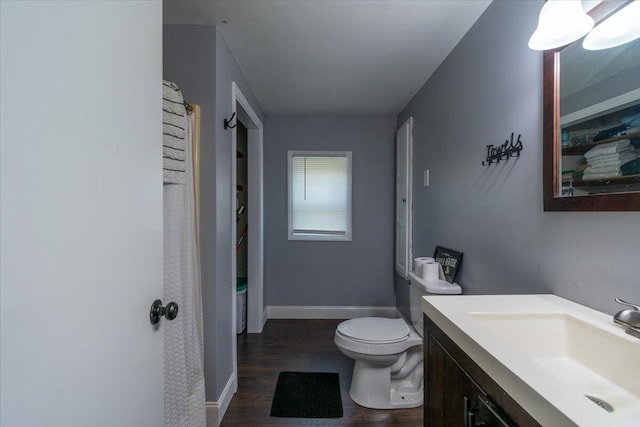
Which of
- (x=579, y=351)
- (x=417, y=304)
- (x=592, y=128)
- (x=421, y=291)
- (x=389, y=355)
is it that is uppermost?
(x=592, y=128)

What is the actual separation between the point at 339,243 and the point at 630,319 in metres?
2.73

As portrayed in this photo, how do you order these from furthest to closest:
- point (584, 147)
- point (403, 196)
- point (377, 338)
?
point (403, 196) → point (377, 338) → point (584, 147)

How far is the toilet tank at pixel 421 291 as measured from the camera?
1791 millimetres

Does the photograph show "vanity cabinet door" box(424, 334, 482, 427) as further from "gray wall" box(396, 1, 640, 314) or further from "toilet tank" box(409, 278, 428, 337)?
"toilet tank" box(409, 278, 428, 337)

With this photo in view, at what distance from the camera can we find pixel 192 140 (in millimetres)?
1681

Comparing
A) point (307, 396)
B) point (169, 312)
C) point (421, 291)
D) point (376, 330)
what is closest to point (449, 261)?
point (421, 291)

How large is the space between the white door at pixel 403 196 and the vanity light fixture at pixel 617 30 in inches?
73.3

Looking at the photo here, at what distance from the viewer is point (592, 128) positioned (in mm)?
984

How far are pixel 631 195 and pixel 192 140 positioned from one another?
179cm

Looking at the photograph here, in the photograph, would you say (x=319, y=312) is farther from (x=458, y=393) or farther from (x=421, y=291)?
(x=458, y=393)

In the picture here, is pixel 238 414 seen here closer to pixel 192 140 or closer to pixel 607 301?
pixel 192 140

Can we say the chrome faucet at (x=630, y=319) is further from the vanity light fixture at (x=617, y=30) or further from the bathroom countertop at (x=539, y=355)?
the vanity light fixture at (x=617, y=30)

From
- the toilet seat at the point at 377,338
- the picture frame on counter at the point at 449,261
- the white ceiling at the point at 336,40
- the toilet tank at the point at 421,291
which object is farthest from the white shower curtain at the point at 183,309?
the picture frame on counter at the point at 449,261

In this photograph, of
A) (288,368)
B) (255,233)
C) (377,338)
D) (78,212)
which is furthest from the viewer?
(255,233)
